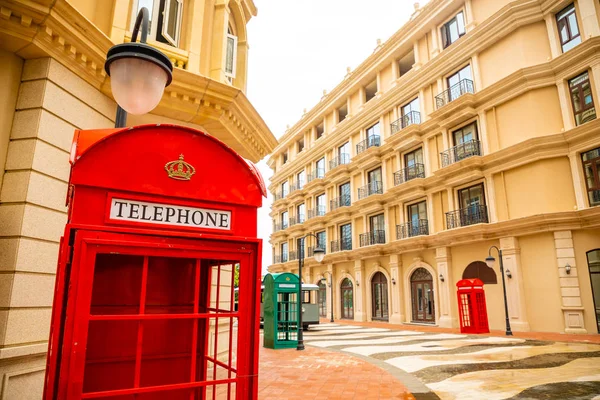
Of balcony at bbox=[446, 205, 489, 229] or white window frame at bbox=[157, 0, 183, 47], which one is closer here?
white window frame at bbox=[157, 0, 183, 47]

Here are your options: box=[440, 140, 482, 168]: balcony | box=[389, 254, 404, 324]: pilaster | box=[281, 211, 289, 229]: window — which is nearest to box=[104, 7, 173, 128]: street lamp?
box=[440, 140, 482, 168]: balcony

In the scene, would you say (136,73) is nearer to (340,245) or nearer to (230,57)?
(230,57)

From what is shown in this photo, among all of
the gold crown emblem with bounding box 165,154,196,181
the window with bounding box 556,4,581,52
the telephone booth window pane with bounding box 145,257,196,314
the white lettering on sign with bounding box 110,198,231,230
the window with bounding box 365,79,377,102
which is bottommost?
the telephone booth window pane with bounding box 145,257,196,314

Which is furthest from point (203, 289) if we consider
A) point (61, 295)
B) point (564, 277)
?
point (564, 277)

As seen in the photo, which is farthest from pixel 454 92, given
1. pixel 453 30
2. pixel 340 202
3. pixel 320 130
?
pixel 320 130

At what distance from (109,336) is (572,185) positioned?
61.3ft

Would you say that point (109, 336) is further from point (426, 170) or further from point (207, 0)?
point (426, 170)

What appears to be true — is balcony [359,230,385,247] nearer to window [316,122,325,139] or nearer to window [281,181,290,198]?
window [316,122,325,139]

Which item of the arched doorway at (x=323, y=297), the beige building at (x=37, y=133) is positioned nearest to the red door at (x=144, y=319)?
Answer: the beige building at (x=37, y=133)

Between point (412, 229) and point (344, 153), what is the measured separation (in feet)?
31.0

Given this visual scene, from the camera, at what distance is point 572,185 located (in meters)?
16.4

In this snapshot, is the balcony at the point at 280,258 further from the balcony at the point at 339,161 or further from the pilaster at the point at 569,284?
the pilaster at the point at 569,284

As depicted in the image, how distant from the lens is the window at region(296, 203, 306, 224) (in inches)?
1417

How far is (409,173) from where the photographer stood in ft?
77.9
